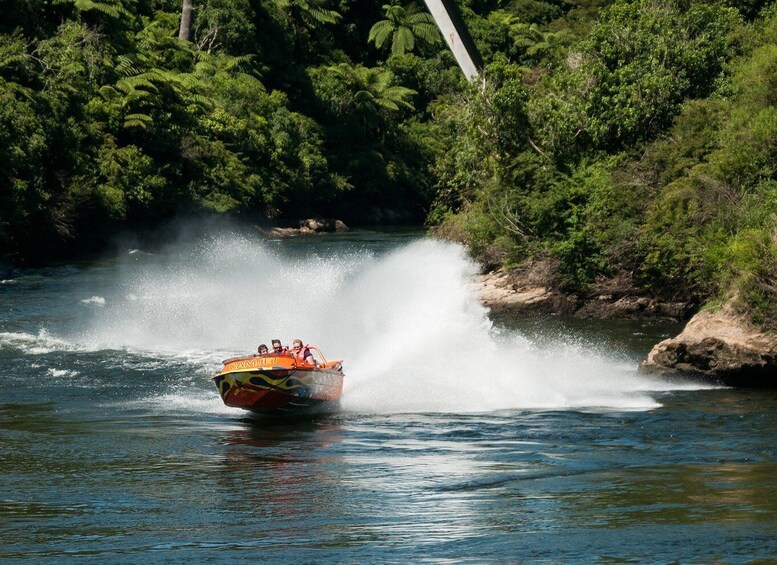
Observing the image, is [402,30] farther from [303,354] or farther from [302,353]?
[303,354]

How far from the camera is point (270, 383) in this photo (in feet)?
Result: 72.9

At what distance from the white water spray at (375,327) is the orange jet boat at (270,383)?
122cm

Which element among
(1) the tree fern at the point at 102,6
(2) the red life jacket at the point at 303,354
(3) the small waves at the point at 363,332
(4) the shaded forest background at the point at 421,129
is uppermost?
(1) the tree fern at the point at 102,6

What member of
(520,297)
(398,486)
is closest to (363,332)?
(520,297)

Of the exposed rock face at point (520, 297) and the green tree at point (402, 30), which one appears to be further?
the green tree at point (402, 30)

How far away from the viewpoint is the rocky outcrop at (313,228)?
68438 mm

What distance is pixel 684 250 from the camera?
3206 centimetres

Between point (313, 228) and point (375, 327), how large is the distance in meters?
36.8

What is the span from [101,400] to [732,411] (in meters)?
11.2

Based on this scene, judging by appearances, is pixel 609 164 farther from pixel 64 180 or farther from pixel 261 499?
pixel 64 180

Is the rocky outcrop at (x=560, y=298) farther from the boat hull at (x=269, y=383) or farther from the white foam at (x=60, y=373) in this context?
the white foam at (x=60, y=373)

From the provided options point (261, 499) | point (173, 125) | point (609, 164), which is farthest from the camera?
point (173, 125)

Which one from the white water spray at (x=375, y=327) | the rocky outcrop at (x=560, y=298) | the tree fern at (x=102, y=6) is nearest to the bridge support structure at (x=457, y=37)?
the white water spray at (x=375, y=327)

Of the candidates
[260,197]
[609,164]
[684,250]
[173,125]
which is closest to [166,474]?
[684,250]
